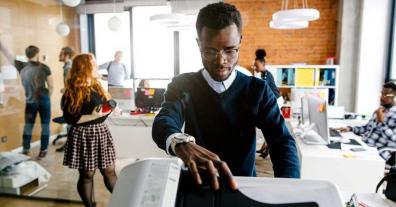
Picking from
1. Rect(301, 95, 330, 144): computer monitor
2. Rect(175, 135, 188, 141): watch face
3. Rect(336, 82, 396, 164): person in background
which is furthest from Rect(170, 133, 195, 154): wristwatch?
Rect(336, 82, 396, 164): person in background

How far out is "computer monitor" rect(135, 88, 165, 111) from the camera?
159 inches

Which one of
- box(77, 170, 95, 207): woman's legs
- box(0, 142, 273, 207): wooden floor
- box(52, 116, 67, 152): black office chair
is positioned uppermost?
box(52, 116, 67, 152): black office chair

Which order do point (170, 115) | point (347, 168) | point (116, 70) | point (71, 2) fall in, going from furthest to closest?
point (116, 70)
point (71, 2)
point (347, 168)
point (170, 115)

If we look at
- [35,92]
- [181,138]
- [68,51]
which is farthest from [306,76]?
[181,138]

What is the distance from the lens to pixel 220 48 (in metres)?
0.82

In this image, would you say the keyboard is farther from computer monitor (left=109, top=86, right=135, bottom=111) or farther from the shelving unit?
computer monitor (left=109, top=86, right=135, bottom=111)

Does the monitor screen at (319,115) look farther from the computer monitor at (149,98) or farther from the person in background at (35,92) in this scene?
the person in background at (35,92)

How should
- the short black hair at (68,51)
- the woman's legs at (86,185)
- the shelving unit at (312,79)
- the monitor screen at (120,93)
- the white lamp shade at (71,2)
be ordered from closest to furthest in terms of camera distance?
the woman's legs at (86,185)
the short black hair at (68,51)
the white lamp shade at (71,2)
the monitor screen at (120,93)
the shelving unit at (312,79)

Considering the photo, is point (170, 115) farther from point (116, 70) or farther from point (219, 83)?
point (116, 70)

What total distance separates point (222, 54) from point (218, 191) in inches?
17.4

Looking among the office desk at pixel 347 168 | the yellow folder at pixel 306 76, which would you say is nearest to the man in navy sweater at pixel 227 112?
the office desk at pixel 347 168

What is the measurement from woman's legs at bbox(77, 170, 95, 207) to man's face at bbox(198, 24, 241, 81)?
2064 millimetres

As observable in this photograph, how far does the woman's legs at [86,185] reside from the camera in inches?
102

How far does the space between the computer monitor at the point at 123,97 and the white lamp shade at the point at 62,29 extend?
94 cm
